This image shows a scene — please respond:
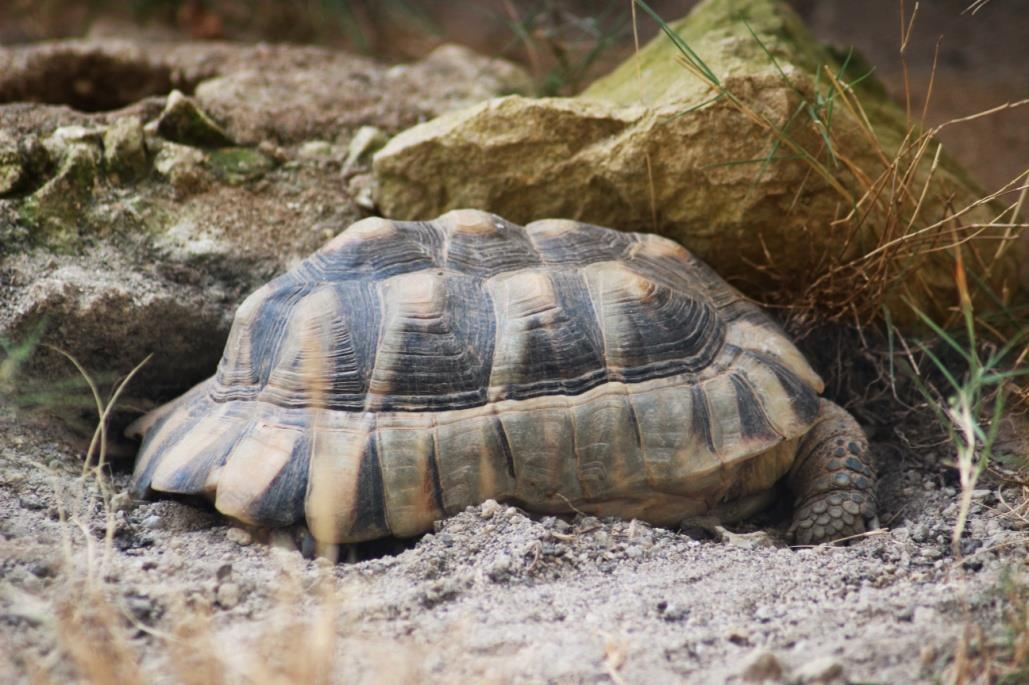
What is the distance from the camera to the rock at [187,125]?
3367 millimetres

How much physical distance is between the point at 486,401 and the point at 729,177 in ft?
3.94

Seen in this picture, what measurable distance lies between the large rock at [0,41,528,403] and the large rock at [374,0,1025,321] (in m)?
0.44

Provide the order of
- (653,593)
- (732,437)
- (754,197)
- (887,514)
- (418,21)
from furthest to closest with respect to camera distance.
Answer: (418,21) → (754,197) → (887,514) → (732,437) → (653,593)

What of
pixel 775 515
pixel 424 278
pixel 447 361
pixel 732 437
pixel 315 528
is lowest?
pixel 775 515

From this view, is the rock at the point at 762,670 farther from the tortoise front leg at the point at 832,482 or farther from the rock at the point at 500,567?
the tortoise front leg at the point at 832,482

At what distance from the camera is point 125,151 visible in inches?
127

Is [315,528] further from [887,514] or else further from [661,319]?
[887,514]

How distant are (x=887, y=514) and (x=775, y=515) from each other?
12.9 inches

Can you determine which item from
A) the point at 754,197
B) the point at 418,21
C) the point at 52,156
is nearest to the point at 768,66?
the point at 754,197

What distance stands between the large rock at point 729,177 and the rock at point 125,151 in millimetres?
811

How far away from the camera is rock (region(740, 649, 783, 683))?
1.76 meters

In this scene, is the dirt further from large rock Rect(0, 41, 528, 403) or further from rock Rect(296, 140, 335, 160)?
rock Rect(296, 140, 335, 160)

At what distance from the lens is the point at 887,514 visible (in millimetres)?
2836

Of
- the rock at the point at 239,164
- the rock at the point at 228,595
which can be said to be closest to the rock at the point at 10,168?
the rock at the point at 239,164
